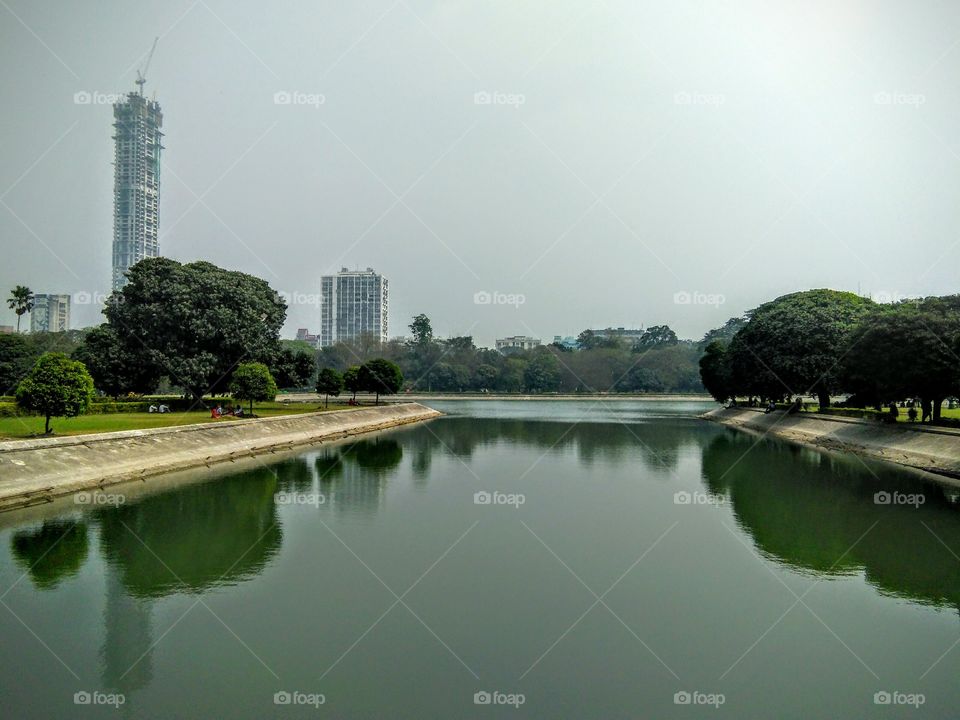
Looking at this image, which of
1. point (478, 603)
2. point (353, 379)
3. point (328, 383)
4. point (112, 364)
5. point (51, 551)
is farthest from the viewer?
point (353, 379)

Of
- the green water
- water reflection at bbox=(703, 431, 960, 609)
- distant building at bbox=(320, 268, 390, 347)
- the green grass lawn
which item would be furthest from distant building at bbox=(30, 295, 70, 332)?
water reflection at bbox=(703, 431, 960, 609)

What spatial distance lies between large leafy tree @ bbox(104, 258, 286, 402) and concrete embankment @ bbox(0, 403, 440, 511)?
23.3 ft

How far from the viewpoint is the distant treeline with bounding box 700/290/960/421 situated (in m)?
31.2

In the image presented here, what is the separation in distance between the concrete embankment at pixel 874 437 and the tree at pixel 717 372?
11343mm

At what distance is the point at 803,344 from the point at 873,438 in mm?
13656

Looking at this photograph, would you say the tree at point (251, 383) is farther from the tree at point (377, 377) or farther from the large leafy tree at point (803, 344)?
the large leafy tree at point (803, 344)

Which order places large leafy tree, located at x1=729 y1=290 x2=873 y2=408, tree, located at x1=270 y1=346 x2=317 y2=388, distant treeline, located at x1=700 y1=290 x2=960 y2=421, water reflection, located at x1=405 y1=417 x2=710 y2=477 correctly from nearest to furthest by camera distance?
distant treeline, located at x1=700 y1=290 x2=960 y2=421 < water reflection, located at x1=405 y1=417 x2=710 y2=477 < large leafy tree, located at x1=729 y1=290 x2=873 y2=408 < tree, located at x1=270 y1=346 x2=317 y2=388

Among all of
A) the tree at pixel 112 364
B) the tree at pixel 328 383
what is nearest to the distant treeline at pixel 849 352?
the tree at pixel 328 383

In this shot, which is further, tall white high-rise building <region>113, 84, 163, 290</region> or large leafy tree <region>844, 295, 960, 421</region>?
tall white high-rise building <region>113, 84, 163, 290</region>

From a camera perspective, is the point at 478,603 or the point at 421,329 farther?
the point at 421,329

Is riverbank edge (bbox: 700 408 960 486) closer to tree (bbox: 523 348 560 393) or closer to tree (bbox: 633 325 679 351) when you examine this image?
tree (bbox: 523 348 560 393)

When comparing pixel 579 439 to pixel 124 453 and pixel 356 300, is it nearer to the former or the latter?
pixel 124 453

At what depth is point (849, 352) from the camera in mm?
38062

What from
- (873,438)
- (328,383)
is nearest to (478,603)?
(873,438)
